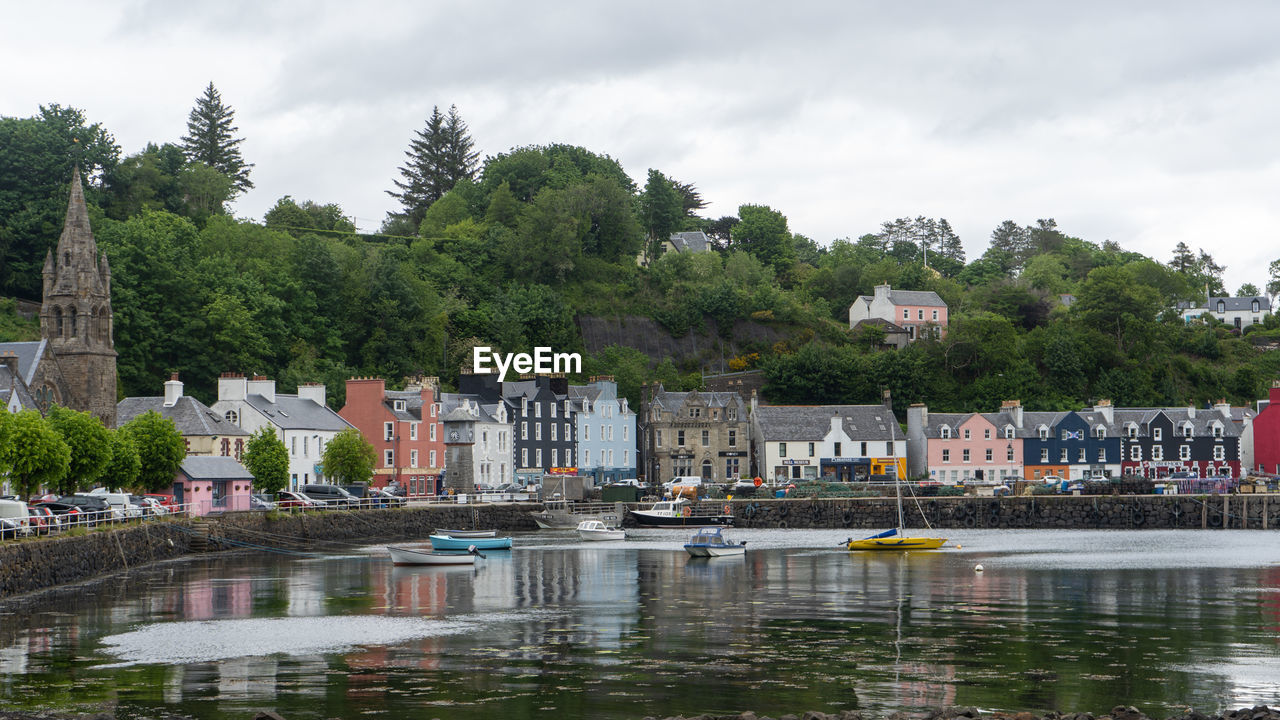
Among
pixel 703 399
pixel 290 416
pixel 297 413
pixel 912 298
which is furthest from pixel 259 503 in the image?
pixel 912 298

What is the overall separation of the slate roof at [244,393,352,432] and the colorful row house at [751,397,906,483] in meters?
35.8

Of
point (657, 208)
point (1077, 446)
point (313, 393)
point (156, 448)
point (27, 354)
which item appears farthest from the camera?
point (657, 208)

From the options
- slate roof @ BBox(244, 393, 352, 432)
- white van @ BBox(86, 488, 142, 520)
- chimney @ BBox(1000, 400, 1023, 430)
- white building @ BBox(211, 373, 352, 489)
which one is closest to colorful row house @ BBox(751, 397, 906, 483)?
chimney @ BBox(1000, 400, 1023, 430)

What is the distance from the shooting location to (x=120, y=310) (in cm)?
9456

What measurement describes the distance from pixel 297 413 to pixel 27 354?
1964 centimetres

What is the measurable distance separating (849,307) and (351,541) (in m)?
88.6

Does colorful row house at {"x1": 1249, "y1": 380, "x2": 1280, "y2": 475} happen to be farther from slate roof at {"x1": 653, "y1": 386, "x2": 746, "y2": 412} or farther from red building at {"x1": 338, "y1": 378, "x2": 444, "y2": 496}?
red building at {"x1": 338, "y1": 378, "x2": 444, "y2": 496}

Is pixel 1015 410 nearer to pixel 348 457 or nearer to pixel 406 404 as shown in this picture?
pixel 406 404

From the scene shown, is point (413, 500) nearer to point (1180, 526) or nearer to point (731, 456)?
point (731, 456)

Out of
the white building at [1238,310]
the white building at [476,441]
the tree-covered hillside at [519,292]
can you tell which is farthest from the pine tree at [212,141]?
the white building at [1238,310]

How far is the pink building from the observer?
480 feet

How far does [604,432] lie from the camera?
370 feet

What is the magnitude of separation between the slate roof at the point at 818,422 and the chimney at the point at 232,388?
1713 inches

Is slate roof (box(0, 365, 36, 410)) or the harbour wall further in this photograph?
slate roof (box(0, 365, 36, 410))
